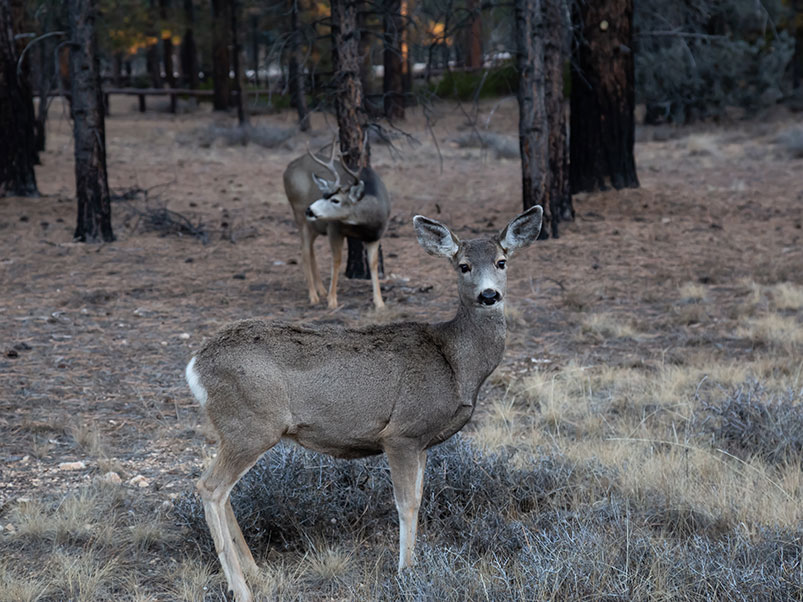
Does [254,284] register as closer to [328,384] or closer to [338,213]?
[338,213]

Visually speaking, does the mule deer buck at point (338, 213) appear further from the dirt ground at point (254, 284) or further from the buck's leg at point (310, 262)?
the dirt ground at point (254, 284)

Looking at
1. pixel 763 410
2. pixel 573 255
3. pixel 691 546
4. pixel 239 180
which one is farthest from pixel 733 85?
pixel 691 546

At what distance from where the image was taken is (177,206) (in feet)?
54.7

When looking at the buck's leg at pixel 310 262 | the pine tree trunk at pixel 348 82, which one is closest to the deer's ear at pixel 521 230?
the buck's leg at pixel 310 262

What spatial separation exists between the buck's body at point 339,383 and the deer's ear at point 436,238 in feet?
1.60

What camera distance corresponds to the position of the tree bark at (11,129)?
15.7 meters

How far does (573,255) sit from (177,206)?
25.1ft

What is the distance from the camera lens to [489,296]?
14.4 ft

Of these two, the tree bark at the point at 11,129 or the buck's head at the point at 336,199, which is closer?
the buck's head at the point at 336,199

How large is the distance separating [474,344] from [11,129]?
13.9 metres

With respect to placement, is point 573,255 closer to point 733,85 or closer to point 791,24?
point 733,85

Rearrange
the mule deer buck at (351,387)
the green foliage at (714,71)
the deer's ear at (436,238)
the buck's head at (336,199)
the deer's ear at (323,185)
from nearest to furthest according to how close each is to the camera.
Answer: the mule deer buck at (351,387) → the deer's ear at (436,238) → the buck's head at (336,199) → the deer's ear at (323,185) → the green foliage at (714,71)

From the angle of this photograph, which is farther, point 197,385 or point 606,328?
point 606,328

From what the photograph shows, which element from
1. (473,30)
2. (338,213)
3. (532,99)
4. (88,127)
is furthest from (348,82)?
(473,30)
